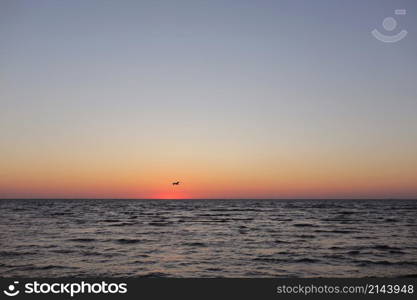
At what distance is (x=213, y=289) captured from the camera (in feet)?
25.0

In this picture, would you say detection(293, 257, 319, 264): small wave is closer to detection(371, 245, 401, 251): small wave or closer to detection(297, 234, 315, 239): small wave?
detection(371, 245, 401, 251): small wave

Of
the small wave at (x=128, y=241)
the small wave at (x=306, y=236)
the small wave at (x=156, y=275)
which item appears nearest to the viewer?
the small wave at (x=156, y=275)

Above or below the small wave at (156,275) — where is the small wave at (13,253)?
above

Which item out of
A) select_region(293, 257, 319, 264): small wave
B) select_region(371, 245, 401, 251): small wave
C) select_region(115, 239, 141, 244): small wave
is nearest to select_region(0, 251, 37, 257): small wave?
select_region(115, 239, 141, 244): small wave

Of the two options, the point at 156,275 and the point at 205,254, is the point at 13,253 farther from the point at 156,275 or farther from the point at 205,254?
the point at 205,254

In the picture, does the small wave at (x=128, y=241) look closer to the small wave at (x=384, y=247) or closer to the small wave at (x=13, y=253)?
the small wave at (x=13, y=253)

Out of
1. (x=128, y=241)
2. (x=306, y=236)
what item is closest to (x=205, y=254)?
(x=128, y=241)

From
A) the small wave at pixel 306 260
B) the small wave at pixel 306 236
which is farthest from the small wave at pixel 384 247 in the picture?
the small wave at pixel 306 260

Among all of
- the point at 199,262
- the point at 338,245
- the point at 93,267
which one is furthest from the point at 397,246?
the point at 93,267

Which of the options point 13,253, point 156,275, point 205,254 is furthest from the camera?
point 205,254

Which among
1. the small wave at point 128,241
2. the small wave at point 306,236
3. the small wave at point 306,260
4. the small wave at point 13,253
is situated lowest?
the small wave at point 306,236

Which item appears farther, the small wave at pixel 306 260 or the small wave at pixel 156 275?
the small wave at pixel 306 260

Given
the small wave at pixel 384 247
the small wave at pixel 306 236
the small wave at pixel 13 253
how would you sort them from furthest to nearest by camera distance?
the small wave at pixel 306 236 < the small wave at pixel 384 247 < the small wave at pixel 13 253

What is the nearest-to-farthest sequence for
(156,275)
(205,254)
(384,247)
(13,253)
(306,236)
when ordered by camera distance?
(156,275) → (13,253) → (205,254) → (384,247) → (306,236)
